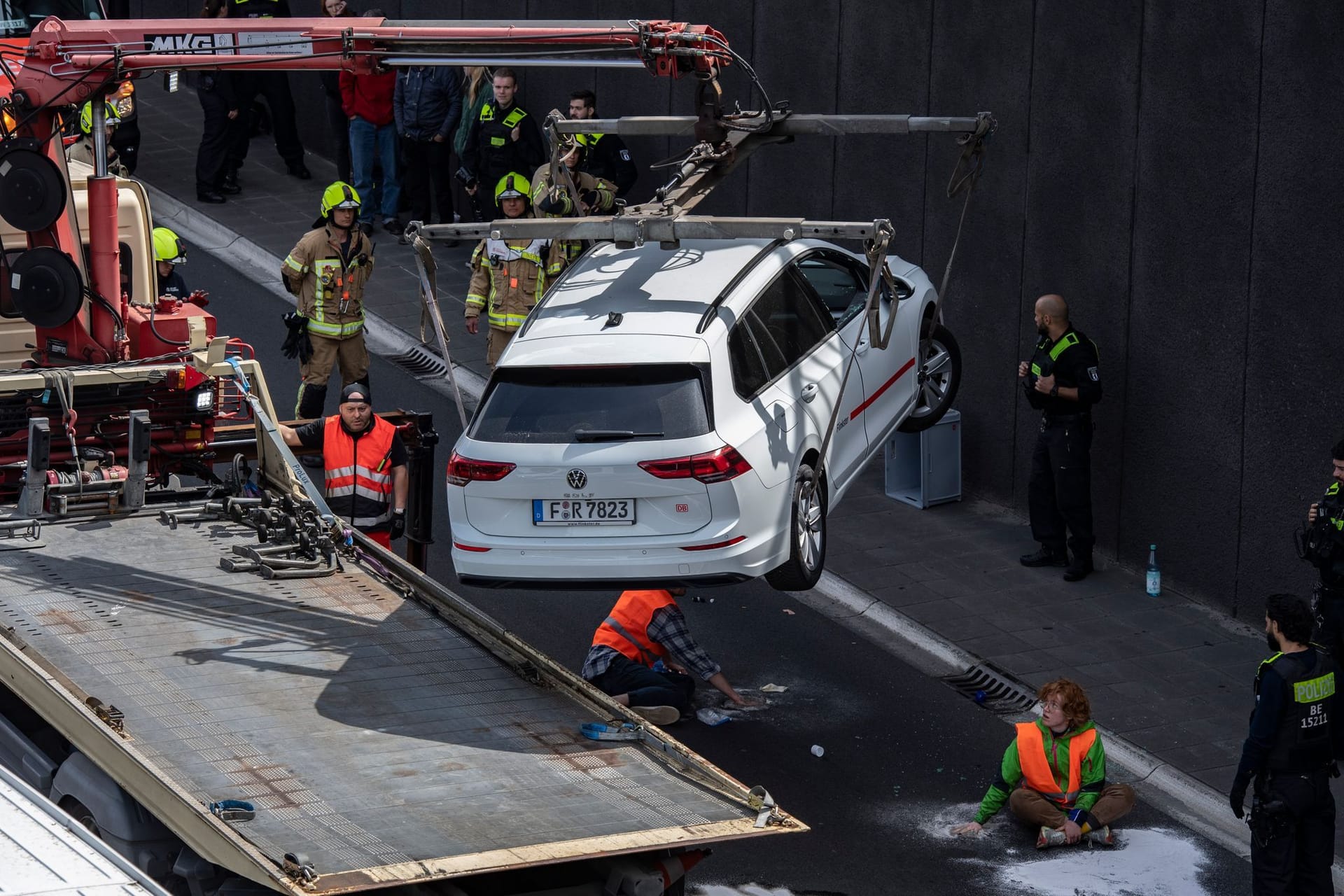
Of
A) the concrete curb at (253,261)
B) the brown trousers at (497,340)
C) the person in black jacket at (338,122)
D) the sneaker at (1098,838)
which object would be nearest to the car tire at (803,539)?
the sneaker at (1098,838)

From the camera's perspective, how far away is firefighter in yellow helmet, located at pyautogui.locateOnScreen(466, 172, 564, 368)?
50.5ft

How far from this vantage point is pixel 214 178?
2159 cm

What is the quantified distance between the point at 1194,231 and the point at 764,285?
3582 millimetres

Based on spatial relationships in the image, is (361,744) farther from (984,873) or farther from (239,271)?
(239,271)

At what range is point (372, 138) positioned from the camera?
20.5 metres

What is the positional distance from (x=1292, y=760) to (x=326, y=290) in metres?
8.80

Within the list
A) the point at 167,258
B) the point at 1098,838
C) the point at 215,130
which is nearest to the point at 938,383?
the point at 1098,838

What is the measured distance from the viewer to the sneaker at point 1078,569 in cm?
1356

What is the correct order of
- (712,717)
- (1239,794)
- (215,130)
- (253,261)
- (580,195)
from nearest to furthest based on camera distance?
1. (1239,794)
2. (712,717)
3. (580,195)
4. (253,261)
5. (215,130)

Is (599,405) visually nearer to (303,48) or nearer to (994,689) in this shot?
(303,48)

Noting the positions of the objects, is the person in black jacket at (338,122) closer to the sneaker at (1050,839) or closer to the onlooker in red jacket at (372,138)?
the onlooker in red jacket at (372,138)

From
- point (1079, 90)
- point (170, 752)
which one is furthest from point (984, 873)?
point (1079, 90)

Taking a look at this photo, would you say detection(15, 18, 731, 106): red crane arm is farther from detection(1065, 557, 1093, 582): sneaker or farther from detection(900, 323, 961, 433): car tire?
detection(1065, 557, 1093, 582): sneaker

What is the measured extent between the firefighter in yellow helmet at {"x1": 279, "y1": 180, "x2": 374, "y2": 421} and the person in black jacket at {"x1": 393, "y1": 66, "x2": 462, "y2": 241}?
436 cm
